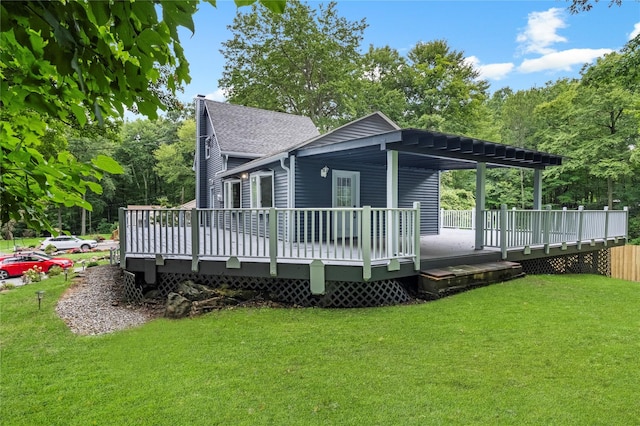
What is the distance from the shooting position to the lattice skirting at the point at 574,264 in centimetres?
904

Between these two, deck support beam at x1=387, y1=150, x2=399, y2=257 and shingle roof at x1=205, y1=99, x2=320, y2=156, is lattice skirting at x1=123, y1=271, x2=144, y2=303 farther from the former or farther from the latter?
shingle roof at x1=205, y1=99, x2=320, y2=156

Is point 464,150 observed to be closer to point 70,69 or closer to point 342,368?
point 342,368

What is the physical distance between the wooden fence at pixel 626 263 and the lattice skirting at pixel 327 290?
894cm

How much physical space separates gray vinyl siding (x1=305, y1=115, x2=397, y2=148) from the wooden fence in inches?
320

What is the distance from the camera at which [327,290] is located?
6023mm

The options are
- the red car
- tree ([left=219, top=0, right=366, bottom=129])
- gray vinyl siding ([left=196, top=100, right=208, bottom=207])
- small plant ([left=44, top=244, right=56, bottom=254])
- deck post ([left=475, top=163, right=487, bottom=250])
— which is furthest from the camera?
tree ([left=219, top=0, right=366, bottom=129])

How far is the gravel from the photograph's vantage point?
18.7 feet

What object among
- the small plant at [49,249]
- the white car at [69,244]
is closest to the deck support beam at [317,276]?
the white car at [69,244]

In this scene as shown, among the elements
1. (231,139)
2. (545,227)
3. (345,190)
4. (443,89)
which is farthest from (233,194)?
(443,89)

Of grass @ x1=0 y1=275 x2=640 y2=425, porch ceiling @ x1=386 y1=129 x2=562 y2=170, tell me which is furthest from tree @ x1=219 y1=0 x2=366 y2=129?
grass @ x1=0 y1=275 x2=640 y2=425

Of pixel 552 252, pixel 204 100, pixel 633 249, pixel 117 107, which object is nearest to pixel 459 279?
pixel 552 252

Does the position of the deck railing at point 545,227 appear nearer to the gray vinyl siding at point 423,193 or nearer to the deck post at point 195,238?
the gray vinyl siding at point 423,193

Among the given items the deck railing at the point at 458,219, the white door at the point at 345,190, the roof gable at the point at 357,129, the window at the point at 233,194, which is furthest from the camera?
the deck railing at the point at 458,219

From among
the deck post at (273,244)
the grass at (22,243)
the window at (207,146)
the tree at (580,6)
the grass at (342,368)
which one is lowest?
the grass at (22,243)
